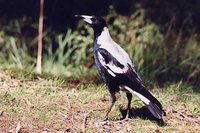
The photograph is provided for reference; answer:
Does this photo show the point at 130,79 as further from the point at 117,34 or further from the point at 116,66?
the point at 117,34

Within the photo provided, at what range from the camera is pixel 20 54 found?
26.5 feet

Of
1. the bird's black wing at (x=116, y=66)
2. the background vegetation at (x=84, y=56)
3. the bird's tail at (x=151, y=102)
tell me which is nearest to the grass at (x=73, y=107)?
the background vegetation at (x=84, y=56)

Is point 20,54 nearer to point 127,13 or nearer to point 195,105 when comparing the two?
point 127,13

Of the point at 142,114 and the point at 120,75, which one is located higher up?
the point at 120,75

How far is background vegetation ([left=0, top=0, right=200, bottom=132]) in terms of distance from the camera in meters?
4.88

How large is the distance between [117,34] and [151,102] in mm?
4071

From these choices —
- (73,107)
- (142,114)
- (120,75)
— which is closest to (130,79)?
(120,75)

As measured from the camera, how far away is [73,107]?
498 cm

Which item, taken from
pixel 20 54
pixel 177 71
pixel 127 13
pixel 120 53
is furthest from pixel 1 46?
pixel 120 53

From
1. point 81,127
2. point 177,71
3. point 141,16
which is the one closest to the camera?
point 81,127

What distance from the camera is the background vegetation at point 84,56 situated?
4879 mm

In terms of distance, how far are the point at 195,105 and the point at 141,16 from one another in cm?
357

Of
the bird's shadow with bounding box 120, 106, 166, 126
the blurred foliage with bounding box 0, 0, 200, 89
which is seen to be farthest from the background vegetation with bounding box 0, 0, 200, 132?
the bird's shadow with bounding box 120, 106, 166, 126

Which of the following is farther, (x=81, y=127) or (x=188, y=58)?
(x=188, y=58)
